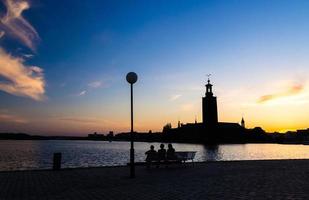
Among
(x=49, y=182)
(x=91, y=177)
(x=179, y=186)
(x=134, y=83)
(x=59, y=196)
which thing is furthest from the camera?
(x=134, y=83)

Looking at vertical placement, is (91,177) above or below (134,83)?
below

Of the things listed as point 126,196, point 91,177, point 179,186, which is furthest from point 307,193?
point 91,177

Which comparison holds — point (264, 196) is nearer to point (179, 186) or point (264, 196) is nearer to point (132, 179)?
point (179, 186)

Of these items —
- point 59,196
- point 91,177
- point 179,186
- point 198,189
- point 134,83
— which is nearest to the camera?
→ point 59,196

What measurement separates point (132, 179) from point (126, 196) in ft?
17.3

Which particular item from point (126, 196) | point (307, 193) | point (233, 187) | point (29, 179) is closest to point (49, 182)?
point (29, 179)

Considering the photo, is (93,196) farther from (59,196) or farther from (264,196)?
(264,196)

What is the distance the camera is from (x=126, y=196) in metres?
12.8

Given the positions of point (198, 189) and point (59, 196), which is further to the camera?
point (198, 189)

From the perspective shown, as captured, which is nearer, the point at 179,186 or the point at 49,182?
the point at 179,186

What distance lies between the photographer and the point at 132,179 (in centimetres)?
1805

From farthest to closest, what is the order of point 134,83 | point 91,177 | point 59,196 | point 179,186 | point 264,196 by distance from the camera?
point 134,83 → point 91,177 → point 179,186 → point 59,196 → point 264,196

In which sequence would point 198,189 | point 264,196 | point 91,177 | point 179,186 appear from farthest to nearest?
point 91,177
point 179,186
point 198,189
point 264,196

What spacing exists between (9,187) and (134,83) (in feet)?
28.7
